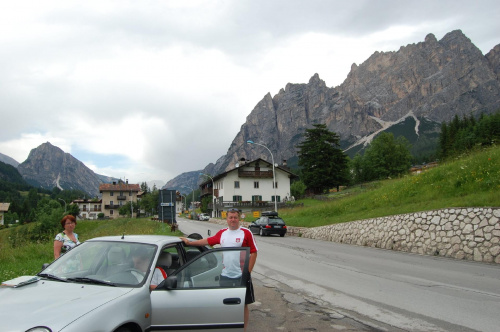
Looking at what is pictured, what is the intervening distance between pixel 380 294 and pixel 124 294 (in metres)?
5.63

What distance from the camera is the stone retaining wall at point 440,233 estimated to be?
12477 mm

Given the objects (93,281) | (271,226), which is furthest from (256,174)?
(93,281)

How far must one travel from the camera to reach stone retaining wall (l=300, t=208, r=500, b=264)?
12477 mm

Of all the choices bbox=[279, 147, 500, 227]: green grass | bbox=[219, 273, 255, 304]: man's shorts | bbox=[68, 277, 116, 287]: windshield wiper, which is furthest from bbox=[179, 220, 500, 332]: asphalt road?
bbox=[279, 147, 500, 227]: green grass

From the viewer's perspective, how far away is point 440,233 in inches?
564

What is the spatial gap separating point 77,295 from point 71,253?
4.24 ft

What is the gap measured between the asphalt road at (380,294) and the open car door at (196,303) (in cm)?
162

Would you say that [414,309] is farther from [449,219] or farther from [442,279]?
[449,219]

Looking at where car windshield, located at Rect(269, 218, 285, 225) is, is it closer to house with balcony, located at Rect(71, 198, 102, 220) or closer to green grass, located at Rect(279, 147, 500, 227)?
green grass, located at Rect(279, 147, 500, 227)

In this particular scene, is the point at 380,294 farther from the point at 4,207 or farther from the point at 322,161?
the point at 4,207

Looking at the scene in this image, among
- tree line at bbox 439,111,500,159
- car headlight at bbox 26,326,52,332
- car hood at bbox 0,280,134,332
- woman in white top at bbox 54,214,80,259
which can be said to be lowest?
car headlight at bbox 26,326,52,332

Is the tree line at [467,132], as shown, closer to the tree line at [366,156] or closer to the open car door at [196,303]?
the tree line at [366,156]

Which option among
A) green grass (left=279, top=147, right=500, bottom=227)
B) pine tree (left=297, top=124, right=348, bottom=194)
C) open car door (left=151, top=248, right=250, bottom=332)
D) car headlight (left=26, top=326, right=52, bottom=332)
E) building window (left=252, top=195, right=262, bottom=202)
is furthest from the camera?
building window (left=252, top=195, right=262, bottom=202)

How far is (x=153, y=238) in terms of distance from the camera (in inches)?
195
